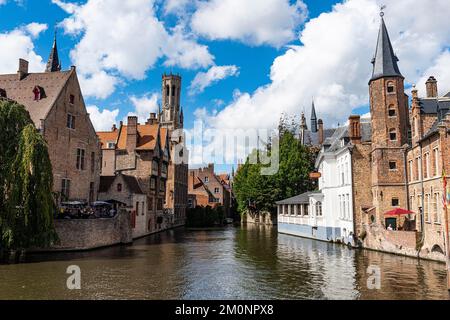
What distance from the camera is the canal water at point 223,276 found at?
1438 cm

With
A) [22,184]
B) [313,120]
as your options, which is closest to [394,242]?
A: [22,184]

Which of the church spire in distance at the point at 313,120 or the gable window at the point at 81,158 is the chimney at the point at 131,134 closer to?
the gable window at the point at 81,158

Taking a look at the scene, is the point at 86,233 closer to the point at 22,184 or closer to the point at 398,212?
the point at 22,184

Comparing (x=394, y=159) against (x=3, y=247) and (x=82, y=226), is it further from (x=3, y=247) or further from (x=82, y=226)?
(x=3, y=247)

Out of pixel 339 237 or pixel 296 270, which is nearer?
pixel 296 270

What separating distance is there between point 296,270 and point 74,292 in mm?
10893

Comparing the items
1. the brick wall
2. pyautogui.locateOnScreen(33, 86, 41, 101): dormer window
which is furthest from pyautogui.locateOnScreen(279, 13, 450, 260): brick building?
pyautogui.locateOnScreen(33, 86, 41, 101): dormer window

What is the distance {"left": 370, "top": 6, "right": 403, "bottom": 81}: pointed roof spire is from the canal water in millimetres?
14027

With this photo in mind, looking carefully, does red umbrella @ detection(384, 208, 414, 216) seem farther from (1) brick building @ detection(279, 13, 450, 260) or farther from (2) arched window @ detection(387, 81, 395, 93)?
(2) arched window @ detection(387, 81, 395, 93)

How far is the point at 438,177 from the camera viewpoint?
21734 mm

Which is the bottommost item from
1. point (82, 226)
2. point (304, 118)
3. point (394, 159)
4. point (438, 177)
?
point (82, 226)

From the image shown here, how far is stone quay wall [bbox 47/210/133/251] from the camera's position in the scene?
84.5 ft

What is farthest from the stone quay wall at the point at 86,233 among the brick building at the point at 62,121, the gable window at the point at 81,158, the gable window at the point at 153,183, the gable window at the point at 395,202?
the gable window at the point at 395,202

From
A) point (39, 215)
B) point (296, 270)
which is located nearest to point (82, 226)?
point (39, 215)
